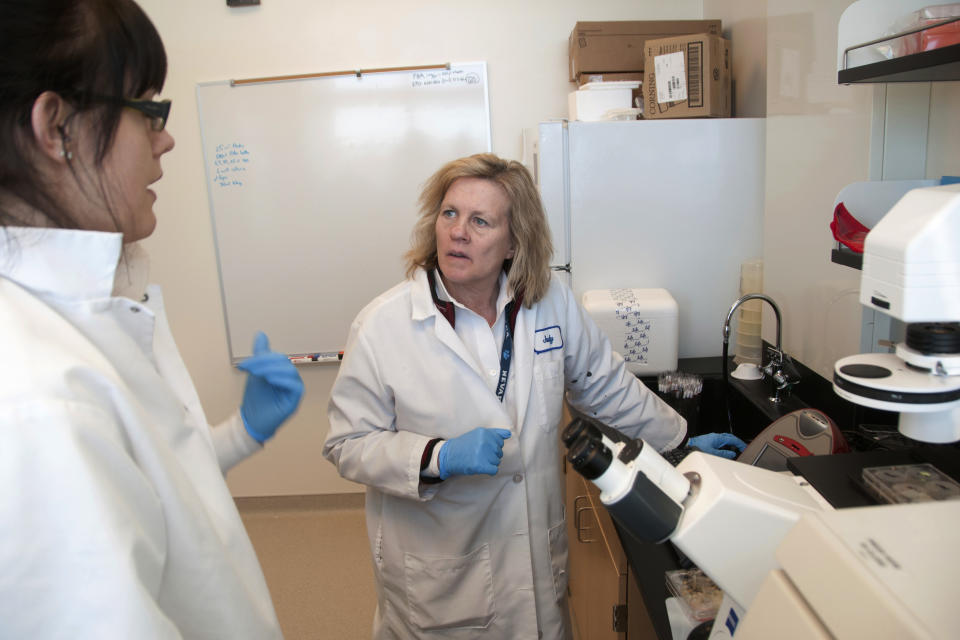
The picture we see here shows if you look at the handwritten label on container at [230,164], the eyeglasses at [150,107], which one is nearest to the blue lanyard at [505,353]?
the eyeglasses at [150,107]

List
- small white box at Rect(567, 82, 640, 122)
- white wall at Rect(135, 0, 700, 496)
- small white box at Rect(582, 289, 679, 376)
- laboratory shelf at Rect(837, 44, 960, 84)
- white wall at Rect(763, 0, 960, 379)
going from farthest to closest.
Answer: white wall at Rect(135, 0, 700, 496) < small white box at Rect(567, 82, 640, 122) < small white box at Rect(582, 289, 679, 376) < white wall at Rect(763, 0, 960, 379) < laboratory shelf at Rect(837, 44, 960, 84)

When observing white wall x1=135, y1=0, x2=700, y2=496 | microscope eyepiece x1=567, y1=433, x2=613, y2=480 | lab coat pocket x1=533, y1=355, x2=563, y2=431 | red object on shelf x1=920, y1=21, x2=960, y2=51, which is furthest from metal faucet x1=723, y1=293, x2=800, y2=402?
white wall x1=135, y1=0, x2=700, y2=496

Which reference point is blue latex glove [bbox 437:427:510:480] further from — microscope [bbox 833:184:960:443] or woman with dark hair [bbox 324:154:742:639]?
microscope [bbox 833:184:960:443]

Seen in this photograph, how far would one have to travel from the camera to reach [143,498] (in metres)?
0.58

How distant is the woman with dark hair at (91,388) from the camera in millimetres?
501

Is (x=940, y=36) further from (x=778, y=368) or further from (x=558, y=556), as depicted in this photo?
(x=558, y=556)

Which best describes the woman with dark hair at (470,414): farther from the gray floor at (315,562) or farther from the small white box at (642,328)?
the gray floor at (315,562)

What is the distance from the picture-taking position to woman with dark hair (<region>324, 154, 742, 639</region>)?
1401mm

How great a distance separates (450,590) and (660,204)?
4.75ft

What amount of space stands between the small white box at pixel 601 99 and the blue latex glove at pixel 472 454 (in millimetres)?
1519

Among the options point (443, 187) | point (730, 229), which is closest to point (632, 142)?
point (730, 229)

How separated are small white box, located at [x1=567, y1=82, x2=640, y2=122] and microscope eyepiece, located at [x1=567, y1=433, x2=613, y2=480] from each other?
1883 mm

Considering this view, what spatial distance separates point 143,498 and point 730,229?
2.05 metres

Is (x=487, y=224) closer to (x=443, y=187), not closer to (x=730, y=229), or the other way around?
(x=443, y=187)
